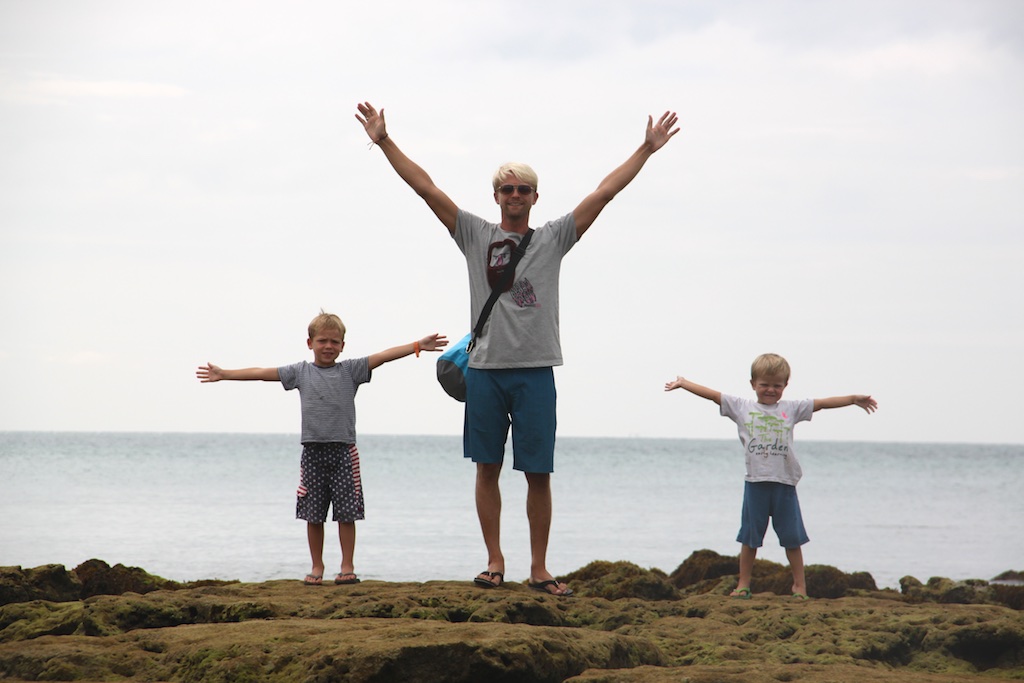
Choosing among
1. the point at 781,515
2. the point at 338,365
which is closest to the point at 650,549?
the point at 781,515

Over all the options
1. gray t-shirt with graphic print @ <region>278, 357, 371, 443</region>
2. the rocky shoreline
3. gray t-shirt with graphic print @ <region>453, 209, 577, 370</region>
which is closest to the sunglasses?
gray t-shirt with graphic print @ <region>453, 209, 577, 370</region>

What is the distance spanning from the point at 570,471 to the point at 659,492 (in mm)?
11830

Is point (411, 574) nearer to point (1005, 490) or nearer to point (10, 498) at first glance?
point (10, 498)

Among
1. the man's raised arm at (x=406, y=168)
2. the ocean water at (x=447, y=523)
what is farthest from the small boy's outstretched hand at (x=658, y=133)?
the ocean water at (x=447, y=523)

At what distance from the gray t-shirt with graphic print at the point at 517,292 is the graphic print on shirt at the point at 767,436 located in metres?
2.62

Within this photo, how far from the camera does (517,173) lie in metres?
5.60

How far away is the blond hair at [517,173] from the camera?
560cm

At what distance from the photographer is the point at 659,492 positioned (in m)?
32.0

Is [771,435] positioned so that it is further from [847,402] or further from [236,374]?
[236,374]

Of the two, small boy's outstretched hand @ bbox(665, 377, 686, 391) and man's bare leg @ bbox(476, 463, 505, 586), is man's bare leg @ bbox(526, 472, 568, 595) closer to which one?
man's bare leg @ bbox(476, 463, 505, 586)

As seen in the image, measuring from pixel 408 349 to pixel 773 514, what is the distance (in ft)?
9.66

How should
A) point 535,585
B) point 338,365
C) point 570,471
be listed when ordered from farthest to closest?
point 570,471 → point 338,365 → point 535,585

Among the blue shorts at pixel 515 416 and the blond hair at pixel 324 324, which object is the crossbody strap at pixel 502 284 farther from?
the blond hair at pixel 324 324

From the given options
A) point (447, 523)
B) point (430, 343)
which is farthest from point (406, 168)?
point (447, 523)
